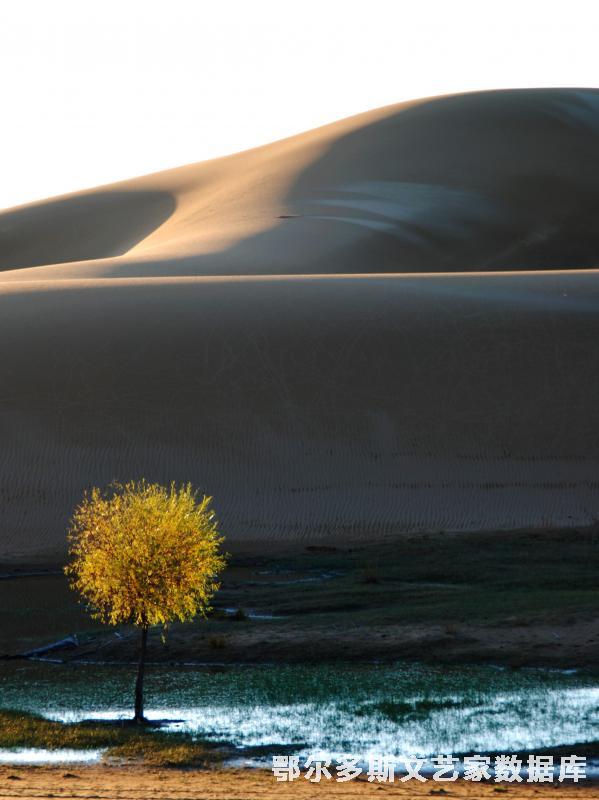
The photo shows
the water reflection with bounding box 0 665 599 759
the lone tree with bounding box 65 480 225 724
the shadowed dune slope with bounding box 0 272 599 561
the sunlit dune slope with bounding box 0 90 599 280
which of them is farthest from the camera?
the sunlit dune slope with bounding box 0 90 599 280

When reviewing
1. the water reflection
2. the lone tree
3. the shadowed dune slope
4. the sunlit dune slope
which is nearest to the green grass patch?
the water reflection

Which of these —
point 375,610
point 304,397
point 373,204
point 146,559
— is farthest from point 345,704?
point 373,204

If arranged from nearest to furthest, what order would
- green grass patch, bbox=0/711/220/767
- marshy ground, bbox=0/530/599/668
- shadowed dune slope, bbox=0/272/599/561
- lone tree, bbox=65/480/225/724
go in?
green grass patch, bbox=0/711/220/767
lone tree, bbox=65/480/225/724
marshy ground, bbox=0/530/599/668
shadowed dune slope, bbox=0/272/599/561

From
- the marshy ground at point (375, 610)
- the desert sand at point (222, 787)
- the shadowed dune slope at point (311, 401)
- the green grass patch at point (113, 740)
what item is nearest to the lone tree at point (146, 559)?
the green grass patch at point (113, 740)

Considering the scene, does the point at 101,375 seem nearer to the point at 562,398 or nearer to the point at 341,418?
the point at 341,418

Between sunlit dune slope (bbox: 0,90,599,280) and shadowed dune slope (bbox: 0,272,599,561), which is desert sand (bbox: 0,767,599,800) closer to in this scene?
shadowed dune slope (bbox: 0,272,599,561)

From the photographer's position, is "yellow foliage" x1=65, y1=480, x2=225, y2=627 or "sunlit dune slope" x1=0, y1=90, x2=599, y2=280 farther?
"sunlit dune slope" x1=0, y1=90, x2=599, y2=280

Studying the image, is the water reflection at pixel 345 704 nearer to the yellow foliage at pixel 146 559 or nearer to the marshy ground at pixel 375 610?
the marshy ground at pixel 375 610

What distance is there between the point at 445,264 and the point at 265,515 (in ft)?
124

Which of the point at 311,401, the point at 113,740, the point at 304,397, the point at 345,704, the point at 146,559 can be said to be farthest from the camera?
the point at 304,397

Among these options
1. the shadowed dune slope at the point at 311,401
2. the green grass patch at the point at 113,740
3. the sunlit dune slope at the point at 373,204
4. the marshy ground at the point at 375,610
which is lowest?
the green grass patch at the point at 113,740

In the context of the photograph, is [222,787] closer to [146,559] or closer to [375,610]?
[146,559]

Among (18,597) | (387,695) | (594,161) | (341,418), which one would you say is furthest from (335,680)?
(594,161)

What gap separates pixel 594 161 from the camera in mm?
85625
